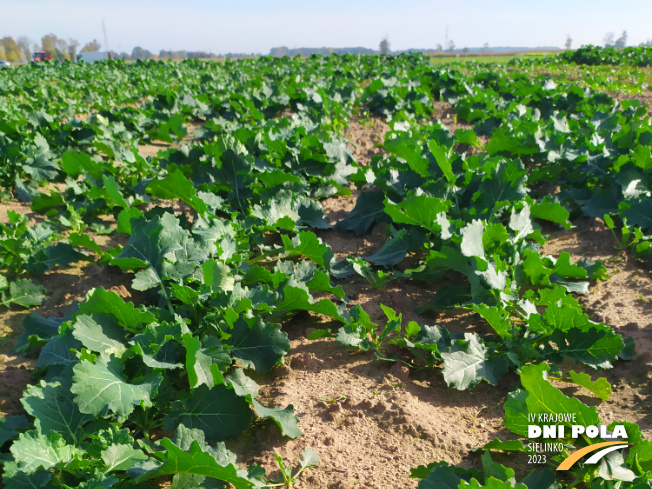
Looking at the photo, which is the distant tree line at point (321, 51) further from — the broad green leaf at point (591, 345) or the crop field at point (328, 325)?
the broad green leaf at point (591, 345)

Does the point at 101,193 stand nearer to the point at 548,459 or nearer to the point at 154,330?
the point at 154,330

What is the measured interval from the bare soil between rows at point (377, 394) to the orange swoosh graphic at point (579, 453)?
18 cm

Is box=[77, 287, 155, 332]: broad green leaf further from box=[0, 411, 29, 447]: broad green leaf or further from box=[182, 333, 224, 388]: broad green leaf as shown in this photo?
box=[0, 411, 29, 447]: broad green leaf

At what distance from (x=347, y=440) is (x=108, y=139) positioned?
575 centimetres

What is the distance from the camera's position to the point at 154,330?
242cm

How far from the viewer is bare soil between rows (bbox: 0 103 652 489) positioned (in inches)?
88.7

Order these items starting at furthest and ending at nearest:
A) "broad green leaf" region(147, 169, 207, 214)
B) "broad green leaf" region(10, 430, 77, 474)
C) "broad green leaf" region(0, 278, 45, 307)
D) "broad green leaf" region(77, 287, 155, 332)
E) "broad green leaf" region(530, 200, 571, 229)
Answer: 1. "broad green leaf" region(530, 200, 571, 229)
2. "broad green leaf" region(147, 169, 207, 214)
3. "broad green leaf" region(0, 278, 45, 307)
4. "broad green leaf" region(77, 287, 155, 332)
5. "broad green leaf" region(10, 430, 77, 474)

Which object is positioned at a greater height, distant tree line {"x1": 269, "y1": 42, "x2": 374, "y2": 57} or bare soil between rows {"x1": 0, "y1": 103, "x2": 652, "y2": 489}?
distant tree line {"x1": 269, "y1": 42, "x2": 374, "y2": 57}

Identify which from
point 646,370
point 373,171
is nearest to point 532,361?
point 646,370

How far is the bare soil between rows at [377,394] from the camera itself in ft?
7.39

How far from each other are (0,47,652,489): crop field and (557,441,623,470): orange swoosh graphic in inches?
0.5

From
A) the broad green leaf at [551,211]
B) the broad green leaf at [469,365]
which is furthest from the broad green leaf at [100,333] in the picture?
the broad green leaf at [551,211]

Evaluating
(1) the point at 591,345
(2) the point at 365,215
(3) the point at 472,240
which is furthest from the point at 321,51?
(1) the point at 591,345

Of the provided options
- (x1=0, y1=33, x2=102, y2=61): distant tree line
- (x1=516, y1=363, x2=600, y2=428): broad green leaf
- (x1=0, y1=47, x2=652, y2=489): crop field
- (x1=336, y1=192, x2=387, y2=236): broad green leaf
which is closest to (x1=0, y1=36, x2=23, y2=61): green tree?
(x1=0, y1=33, x2=102, y2=61): distant tree line
